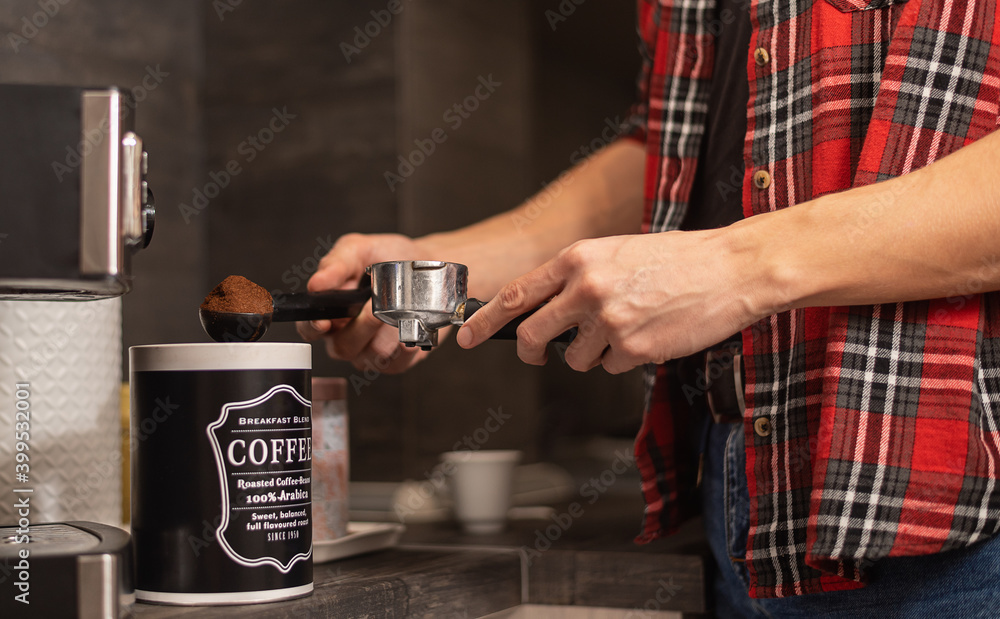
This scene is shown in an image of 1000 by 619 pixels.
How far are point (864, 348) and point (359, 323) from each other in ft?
1.60

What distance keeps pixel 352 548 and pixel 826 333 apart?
0.46m

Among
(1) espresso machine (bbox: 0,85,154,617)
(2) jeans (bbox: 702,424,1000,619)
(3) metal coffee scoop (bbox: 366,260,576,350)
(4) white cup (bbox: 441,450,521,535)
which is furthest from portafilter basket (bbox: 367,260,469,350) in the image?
(4) white cup (bbox: 441,450,521,535)

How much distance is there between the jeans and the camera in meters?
0.64

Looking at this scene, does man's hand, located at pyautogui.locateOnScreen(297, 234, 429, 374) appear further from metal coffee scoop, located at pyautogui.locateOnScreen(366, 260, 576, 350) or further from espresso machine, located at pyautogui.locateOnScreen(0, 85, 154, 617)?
espresso machine, located at pyautogui.locateOnScreen(0, 85, 154, 617)

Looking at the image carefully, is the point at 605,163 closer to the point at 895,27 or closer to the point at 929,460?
the point at 895,27

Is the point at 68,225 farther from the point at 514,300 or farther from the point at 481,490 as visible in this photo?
the point at 481,490

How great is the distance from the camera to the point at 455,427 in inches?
67.1

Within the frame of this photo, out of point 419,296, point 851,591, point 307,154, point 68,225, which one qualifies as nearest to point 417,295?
point 419,296

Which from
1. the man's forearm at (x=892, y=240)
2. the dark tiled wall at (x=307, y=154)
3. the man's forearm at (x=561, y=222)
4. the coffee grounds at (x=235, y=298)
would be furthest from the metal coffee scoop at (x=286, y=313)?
the dark tiled wall at (x=307, y=154)

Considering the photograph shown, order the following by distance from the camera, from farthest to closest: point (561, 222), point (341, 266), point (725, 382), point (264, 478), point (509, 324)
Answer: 1. point (561, 222)
2. point (341, 266)
3. point (725, 382)
4. point (509, 324)
5. point (264, 478)

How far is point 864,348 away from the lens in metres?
0.65

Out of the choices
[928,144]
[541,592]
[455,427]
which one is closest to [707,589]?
[541,592]

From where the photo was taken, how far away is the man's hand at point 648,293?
2.07 ft

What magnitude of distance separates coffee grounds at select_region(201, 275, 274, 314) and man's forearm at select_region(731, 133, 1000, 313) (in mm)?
362
